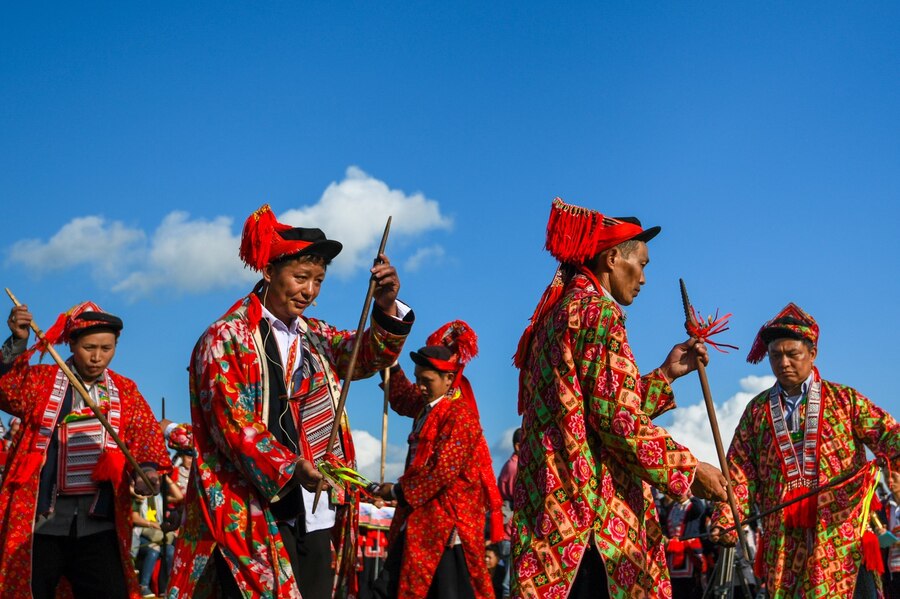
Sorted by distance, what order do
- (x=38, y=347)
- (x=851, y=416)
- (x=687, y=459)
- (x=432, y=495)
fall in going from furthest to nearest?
(x=432, y=495) → (x=851, y=416) → (x=38, y=347) → (x=687, y=459)

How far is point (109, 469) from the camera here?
287 inches

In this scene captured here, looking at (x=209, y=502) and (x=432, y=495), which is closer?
(x=209, y=502)

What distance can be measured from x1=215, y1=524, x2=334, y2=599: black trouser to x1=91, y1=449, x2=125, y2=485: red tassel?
2.78 meters

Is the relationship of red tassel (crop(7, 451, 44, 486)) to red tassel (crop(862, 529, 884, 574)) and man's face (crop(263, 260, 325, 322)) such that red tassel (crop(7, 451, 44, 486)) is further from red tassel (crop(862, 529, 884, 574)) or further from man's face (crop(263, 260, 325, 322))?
red tassel (crop(862, 529, 884, 574))

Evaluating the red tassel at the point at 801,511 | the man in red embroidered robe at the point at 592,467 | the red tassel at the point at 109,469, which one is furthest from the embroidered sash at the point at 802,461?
the red tassel at the point at 109,469

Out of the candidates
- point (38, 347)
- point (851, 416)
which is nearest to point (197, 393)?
point (38, 347)

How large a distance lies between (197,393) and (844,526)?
4.62m

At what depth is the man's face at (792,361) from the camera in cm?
820

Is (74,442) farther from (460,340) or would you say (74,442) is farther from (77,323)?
(460,340)

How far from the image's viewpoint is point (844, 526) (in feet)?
25.3

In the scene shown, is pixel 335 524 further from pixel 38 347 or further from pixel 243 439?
pixel 38 347

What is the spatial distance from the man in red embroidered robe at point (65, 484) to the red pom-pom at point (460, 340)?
267cm

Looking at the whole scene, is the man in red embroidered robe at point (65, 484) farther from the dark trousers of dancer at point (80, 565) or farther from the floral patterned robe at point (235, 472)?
the floral patterned robe at point (235, 472)

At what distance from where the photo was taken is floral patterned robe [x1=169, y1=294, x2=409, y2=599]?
4.60 meters
